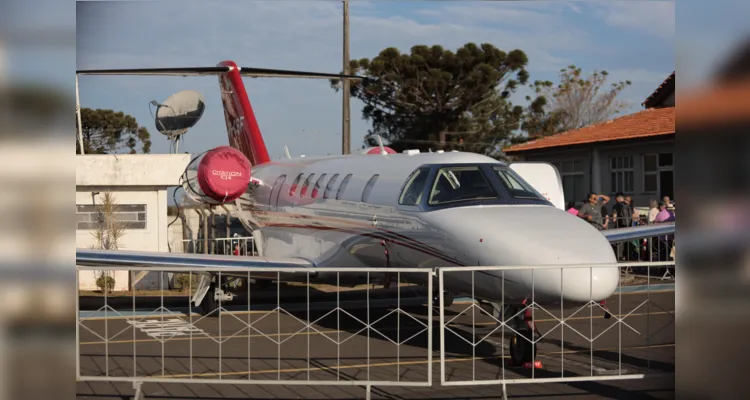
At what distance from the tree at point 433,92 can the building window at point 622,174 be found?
1899 centimetres

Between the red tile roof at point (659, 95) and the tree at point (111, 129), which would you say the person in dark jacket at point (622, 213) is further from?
the tree at point (111, 129)

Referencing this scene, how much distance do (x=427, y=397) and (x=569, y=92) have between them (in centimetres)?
4632

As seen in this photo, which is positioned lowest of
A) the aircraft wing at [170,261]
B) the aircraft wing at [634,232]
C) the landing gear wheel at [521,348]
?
the landing gear wheel at [521,348]

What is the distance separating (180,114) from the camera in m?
22.6

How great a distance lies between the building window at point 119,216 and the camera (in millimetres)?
18250

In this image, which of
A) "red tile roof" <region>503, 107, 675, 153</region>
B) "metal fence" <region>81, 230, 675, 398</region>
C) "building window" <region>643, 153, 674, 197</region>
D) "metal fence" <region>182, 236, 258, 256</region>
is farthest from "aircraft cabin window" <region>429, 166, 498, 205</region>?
"building window" <region>643, 153, 674, 197</region>

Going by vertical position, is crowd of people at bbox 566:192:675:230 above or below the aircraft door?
below

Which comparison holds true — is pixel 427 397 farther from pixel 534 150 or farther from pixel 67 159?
pixel 534 150

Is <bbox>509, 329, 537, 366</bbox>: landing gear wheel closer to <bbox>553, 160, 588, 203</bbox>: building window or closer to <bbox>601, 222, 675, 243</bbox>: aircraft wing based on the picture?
<bbox>601, 222, 675, 243</bbox>: aircraft wing

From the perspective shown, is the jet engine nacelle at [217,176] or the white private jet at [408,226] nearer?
the white private jet at [408,226]

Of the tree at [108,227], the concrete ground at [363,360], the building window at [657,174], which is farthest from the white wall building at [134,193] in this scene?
the building window at [657,174]

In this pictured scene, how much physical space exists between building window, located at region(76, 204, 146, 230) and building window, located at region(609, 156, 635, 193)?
14.9 meters

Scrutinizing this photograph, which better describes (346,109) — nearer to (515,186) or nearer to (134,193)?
(134,193)

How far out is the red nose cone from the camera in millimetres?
13883
